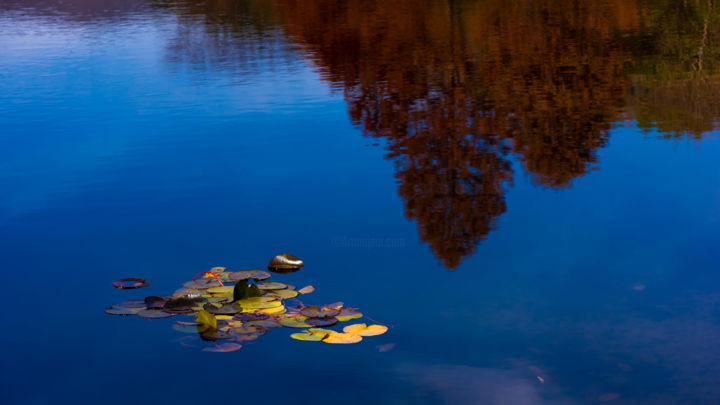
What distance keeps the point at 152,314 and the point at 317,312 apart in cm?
172

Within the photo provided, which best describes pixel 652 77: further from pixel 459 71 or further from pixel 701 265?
pixel 701 265

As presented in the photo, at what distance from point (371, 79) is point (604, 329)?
15.3m

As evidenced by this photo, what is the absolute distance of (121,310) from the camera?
353 inches

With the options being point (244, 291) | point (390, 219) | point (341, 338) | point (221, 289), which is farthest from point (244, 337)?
point (390, 219)

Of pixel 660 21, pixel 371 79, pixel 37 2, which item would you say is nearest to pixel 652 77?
pixel 371 79

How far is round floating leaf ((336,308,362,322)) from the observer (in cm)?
852

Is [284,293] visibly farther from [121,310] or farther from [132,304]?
[121,310]

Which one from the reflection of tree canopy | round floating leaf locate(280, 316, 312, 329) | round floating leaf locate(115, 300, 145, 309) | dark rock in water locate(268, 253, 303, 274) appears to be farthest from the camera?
the reflection of tree canopy

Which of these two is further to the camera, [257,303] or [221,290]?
[221,290]

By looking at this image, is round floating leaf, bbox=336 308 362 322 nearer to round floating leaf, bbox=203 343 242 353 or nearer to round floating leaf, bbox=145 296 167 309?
round floating leaf, bbox=203 343 242 353

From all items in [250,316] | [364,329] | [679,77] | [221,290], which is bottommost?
[364,329]

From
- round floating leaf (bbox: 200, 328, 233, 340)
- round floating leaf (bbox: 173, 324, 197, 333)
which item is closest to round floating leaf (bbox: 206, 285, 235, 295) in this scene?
round floating leaf (bbox: 173, 324, 197, 333)

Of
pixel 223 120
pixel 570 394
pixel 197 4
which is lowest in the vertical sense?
pixel 570 394

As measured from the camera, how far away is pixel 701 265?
984 cm
